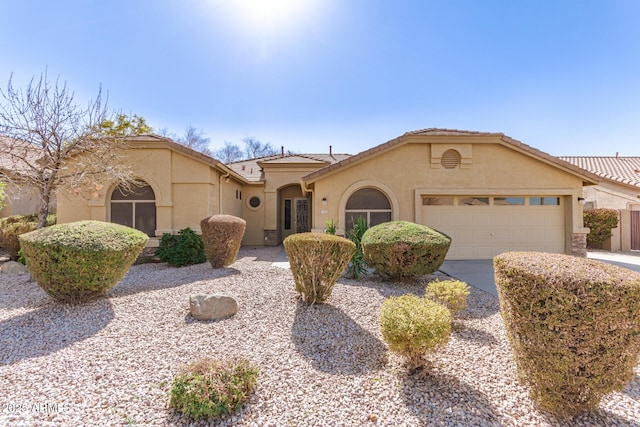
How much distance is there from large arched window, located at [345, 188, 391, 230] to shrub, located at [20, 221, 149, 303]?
7.46 m

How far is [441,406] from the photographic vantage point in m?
2.76

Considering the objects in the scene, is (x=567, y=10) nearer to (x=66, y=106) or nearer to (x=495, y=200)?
(x=495, y=200)

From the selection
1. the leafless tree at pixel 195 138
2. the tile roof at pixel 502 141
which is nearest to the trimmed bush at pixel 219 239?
the tile roof at pixel 502 141

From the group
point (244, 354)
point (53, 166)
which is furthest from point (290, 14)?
point (244, 354)

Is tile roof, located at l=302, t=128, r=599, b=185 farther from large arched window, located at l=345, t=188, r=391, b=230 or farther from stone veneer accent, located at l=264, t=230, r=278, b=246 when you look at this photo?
stone veneer accent, located at l=264, t=230, r=278, b=246

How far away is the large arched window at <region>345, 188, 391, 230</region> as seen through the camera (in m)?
11.0

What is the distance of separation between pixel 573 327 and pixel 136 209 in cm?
1311

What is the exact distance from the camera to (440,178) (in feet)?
35.6

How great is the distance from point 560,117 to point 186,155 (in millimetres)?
16298

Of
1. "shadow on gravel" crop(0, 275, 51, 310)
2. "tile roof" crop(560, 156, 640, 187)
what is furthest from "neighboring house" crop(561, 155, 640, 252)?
"shadow on gravel" crop(0, 275, 51, 310)

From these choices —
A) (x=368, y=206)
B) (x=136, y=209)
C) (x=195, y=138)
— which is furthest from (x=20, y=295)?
(x=195, y=138)

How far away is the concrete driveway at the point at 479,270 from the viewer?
24.3 feet

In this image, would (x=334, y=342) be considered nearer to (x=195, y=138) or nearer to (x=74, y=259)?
(x=74, y=259)

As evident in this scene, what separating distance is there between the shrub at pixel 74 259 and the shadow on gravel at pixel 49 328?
346mm
